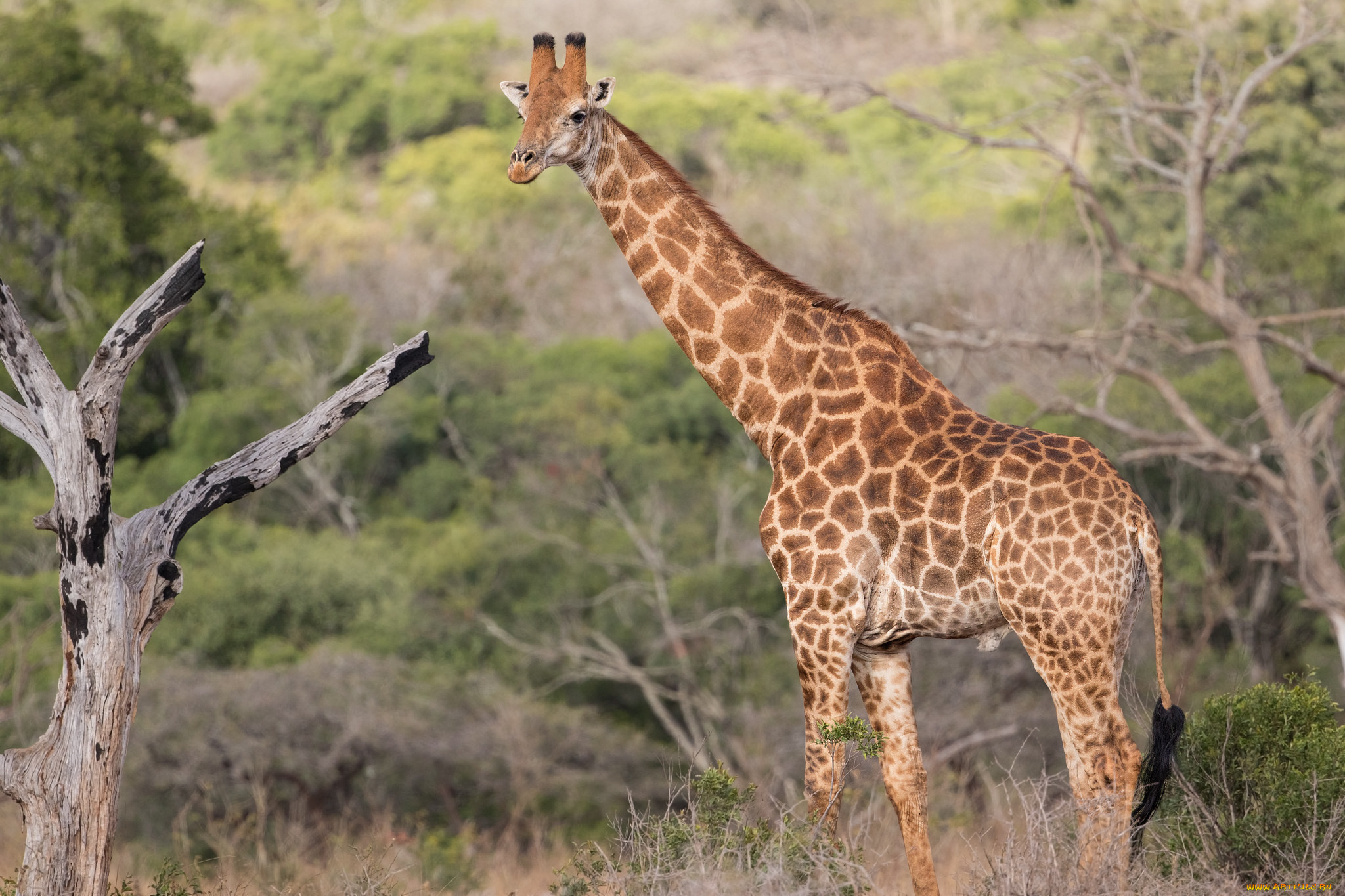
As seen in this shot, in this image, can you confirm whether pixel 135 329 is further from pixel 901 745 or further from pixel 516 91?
pixel 901 745

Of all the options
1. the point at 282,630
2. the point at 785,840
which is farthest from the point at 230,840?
the point at 785,840

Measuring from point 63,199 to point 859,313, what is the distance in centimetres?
2188

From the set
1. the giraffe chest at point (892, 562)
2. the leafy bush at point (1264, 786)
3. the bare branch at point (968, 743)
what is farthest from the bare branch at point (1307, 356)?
the giraffe chest at point (892, 562)

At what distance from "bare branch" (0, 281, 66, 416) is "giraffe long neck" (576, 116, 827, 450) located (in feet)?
7.34

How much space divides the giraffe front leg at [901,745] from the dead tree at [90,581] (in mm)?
2296

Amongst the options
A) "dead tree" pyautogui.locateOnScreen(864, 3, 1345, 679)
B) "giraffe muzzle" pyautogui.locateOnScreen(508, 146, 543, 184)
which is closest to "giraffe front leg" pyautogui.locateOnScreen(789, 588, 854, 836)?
"giraffe muzzle" pyautogui.locateOnScreen(508, 146, 543, 184)

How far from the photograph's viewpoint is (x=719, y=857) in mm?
5320

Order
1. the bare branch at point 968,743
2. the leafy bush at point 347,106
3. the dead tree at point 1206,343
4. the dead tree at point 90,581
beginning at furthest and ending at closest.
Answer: the leafy bush at point 347,106, the bare branch at point 968,743, the dead tree at point 1206,343, the dead tree at point 90,581

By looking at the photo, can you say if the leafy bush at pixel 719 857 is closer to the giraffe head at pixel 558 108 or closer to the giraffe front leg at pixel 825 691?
the giraffe front leg at pixel 825 691

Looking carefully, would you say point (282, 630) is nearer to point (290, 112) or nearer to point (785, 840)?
point (785, 840)

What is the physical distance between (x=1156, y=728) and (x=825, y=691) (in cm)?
128

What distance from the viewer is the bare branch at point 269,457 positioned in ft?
18.5

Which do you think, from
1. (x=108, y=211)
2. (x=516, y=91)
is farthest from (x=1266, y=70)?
(x=108, y=211)

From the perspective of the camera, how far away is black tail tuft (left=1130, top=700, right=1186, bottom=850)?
5664 mm
